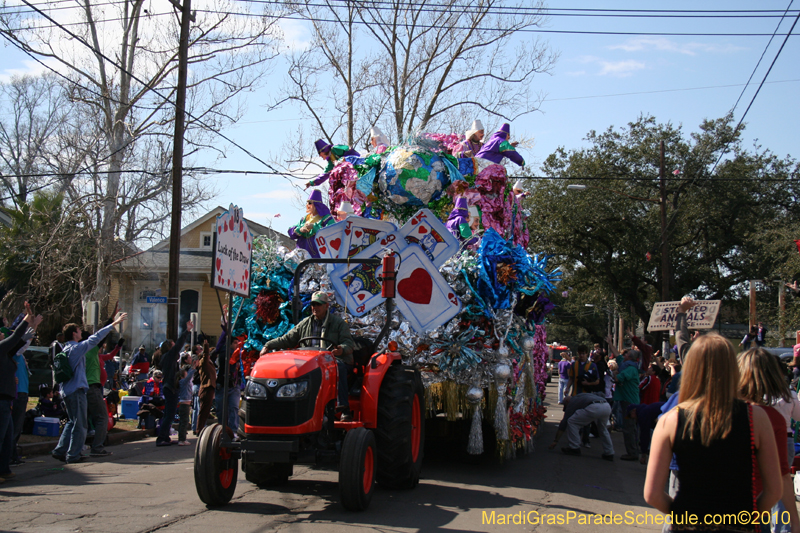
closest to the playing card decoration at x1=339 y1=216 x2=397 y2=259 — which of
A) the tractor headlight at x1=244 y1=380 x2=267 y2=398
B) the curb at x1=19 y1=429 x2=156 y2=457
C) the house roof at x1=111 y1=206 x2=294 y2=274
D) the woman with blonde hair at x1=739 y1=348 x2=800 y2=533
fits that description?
the tractor headlight at x1=244 y1=380 x2=267 y2=398

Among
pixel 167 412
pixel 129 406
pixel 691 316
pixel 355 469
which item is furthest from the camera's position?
pixel 129 406

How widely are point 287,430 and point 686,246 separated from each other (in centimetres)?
3002

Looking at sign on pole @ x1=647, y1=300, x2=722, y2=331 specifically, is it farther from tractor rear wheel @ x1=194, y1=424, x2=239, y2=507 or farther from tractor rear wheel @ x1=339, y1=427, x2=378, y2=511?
tractor rear wheel @ x1=194, y1=424, x2=239, y2=507

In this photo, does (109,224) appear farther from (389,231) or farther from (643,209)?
(643,209)

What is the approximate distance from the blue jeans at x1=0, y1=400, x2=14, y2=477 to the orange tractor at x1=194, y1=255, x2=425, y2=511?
8.83 feet

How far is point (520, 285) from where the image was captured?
787cm

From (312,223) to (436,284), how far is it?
250 cm

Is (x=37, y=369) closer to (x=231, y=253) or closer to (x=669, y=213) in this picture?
(x=231, y=253)

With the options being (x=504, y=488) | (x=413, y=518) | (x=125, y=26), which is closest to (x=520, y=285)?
(x=504, y=488)

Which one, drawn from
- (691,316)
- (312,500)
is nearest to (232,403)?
(312,500)

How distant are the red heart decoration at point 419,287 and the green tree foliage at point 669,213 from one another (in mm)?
23333

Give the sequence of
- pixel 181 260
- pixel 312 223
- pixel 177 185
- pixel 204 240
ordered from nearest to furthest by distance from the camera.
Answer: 1. pixel 312 223
2. pixel 177 185
3. pixel 181 260
4. pixel 204 240

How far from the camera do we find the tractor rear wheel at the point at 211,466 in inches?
212

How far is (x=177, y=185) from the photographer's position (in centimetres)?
1351
